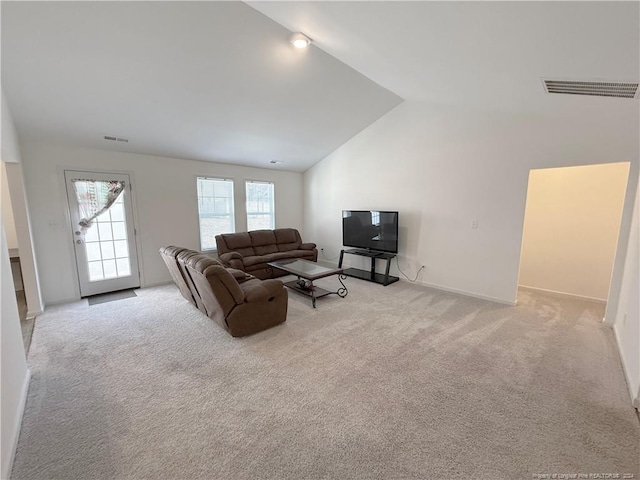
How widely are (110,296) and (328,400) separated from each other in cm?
413

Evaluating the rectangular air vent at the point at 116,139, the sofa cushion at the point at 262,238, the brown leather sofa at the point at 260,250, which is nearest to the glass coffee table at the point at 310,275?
the brown leather sofa at the point at 260,250

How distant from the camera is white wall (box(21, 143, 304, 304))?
150 inches

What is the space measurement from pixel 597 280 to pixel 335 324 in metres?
4.07

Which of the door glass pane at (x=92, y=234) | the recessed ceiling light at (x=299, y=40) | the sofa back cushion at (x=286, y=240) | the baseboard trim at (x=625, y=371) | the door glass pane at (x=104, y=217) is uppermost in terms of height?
the recessed ceiling light at (x=299, y=40)

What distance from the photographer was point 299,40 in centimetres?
274

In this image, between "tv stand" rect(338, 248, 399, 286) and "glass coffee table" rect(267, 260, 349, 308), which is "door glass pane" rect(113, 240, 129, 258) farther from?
"tv stand" rect(338, 248, 399, 286)

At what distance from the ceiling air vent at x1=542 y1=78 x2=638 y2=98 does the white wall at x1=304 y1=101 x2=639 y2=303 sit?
43 centimetres

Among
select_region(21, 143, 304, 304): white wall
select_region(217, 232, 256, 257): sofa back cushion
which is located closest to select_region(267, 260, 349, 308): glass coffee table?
select_region(217, 232, 256, 257): sofa back cushion

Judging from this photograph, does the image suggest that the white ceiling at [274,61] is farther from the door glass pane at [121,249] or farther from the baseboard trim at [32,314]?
the baseboard trim at [32,314]

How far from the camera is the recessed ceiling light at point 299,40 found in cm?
269

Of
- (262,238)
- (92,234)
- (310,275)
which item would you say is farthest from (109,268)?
(310,275)

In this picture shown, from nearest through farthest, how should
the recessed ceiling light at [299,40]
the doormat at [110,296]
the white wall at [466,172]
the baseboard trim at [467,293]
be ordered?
1. the recessed ceiling light at [299,40]
2. the white wall at [466,172]
3. the baseboard trim at [467,293]
4. the doormat at [110,296]

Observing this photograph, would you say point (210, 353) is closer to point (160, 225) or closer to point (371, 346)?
point (371, 346)

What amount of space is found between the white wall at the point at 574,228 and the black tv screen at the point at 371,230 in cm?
225
